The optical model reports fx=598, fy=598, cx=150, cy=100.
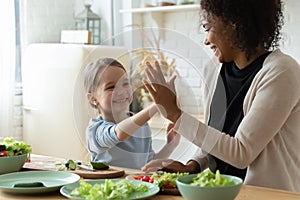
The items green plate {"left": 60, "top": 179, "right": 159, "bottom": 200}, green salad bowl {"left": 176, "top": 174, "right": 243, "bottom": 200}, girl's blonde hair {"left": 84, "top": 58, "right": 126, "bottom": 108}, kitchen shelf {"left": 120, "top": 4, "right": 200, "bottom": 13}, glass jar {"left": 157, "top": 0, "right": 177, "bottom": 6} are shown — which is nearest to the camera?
green salad bowl {"left": 176, "top": 174, "right": 243, "bottom": 200}

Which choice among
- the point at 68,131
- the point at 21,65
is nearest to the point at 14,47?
the point at 21,65

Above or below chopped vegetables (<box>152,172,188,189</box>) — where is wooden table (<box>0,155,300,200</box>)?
below

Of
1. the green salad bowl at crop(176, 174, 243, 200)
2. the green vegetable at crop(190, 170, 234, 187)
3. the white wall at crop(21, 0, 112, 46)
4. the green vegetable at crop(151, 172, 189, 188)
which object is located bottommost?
the green vegetable at crop(151, 172, 189, 188)

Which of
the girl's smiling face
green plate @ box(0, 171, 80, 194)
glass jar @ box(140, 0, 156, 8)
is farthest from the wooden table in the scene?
glass jar @ box(140, 0, 156, 8)

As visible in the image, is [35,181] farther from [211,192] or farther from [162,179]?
[211,192]

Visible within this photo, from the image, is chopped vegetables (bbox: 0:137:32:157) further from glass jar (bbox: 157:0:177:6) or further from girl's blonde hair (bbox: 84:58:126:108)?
glass jar (bbox: 157:0:177:6)

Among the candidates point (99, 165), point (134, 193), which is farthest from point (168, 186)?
point (99, 165)

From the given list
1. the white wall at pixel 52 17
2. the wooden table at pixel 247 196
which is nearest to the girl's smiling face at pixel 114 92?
the wooden table at pixel 247 196

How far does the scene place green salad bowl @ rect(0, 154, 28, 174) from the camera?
1.81 metres

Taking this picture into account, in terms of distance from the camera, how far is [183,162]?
1924 millimetres

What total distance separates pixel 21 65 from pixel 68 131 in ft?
2.23

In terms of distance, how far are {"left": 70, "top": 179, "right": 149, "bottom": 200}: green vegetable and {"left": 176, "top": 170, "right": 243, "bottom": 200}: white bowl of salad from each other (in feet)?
0.47

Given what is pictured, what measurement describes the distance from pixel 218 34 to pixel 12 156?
0.76m

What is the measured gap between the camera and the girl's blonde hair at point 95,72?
6.18ft
